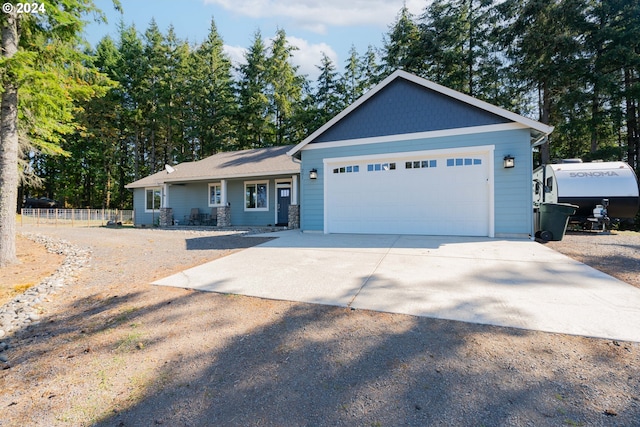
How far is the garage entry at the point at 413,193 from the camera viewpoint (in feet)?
25.2

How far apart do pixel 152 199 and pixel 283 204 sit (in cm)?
914

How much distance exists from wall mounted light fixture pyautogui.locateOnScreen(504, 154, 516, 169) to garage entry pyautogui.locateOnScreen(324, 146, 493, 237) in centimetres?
33

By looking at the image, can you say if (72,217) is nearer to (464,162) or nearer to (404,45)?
(464,162)

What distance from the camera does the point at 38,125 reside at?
7312 millimetres

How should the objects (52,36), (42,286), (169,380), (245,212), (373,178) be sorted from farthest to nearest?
1. (245,212)
2. (373,178)
3. (52,36)
4. (42,286)
5. (169,380)

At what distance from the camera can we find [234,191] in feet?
46.3

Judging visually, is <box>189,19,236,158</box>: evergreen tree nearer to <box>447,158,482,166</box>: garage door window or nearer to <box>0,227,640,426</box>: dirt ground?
<box>447,158,482,166</box>: garage door window

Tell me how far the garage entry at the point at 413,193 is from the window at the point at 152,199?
40.5 feet

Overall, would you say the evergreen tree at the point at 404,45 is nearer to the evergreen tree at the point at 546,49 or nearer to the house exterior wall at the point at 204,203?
the evergreen tree at the point at 546,49

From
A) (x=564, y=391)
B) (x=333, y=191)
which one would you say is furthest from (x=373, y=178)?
(x=564, y=391)

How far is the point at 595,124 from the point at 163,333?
19.5m

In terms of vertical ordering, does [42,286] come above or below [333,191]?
below

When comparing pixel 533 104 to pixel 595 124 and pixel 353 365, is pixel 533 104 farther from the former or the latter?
pixel 353 365

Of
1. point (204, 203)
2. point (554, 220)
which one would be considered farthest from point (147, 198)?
point (554, 220)
